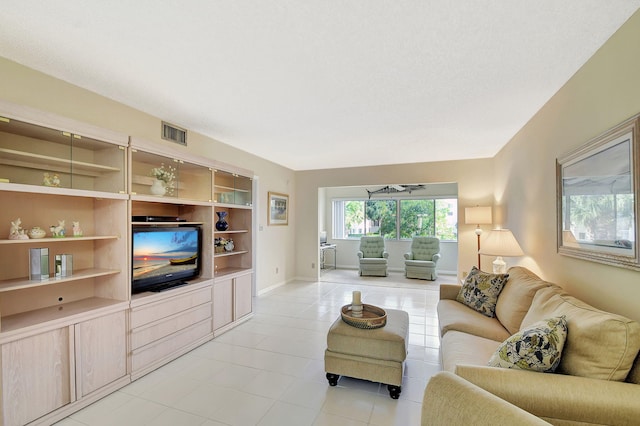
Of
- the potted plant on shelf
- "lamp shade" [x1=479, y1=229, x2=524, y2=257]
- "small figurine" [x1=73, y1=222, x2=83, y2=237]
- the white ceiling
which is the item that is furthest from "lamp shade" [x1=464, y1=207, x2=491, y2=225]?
"small figurine" [x1=73, y1=222, x2=83, y2=237]

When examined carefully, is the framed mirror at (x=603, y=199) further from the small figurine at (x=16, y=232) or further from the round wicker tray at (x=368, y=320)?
the small figurine at (x=16, y=232)

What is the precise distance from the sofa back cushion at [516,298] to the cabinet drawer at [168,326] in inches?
121

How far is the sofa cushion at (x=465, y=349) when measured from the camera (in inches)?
71.5

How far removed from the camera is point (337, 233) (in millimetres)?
8344

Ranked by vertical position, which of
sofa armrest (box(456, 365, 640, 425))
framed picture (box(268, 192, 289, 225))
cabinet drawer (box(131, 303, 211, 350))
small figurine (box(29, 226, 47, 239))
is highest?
framed picture (box(268, 192, 289, 225))

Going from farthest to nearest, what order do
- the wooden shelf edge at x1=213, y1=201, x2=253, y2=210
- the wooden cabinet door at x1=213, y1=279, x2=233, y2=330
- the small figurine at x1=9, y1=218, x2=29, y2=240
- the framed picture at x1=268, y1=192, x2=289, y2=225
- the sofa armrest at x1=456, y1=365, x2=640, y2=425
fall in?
the framed picture at x1=268, y1=192, x2=289, y2=225 → the wooden shelf edge at x1=213, y1=201, x2=253, y2=210 → the wooden cabinet door at x1=213, y1=279, x2=233, y2=330 → the small figurine at x1=9, y1=218, x2=29, y2=240 → the sofa armrest at x1=456, y1=365, x2=640, y2=425

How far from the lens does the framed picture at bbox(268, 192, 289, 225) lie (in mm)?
5453

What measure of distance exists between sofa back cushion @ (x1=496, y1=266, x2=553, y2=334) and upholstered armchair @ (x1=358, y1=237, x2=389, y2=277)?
4.21 metres

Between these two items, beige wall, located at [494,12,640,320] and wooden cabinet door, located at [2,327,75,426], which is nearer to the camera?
beige wall, located at [494,12,640,320]

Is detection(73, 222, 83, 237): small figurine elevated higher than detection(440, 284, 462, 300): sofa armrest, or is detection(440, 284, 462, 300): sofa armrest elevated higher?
detection(73, 222, 83, 237): small figurine

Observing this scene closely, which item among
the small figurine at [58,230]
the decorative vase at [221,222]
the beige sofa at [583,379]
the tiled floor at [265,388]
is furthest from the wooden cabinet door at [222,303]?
the beige sofa at [583,379]

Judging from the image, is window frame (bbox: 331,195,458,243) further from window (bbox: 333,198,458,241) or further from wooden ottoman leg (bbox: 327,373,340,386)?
wooden ottoman leg (bbox: 327,373,340,386)

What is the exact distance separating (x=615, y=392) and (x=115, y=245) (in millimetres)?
3392

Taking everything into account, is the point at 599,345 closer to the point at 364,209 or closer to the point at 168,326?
the point at 168,326
